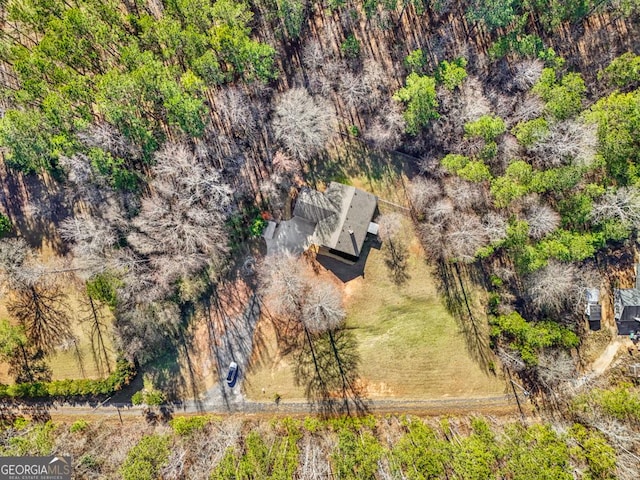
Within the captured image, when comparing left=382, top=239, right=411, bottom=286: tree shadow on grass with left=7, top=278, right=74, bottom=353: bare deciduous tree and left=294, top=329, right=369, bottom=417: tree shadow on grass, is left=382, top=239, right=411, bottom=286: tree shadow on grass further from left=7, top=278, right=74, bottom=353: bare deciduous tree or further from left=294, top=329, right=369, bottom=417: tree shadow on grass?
left=7, top=278, right=74, bottom=353: bare deciduous tree

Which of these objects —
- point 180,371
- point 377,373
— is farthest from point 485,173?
point 180,371

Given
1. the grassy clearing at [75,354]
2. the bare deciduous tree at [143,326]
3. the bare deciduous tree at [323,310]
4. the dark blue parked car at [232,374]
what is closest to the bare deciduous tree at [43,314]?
the grassy clearing at [75,354]

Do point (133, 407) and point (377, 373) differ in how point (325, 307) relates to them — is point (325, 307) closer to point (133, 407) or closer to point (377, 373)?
point (377, 373)

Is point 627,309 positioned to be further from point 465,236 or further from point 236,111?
point 236,111

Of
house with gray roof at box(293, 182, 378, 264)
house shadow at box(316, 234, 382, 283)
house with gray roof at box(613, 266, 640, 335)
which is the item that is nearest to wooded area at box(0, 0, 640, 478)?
house with gray roof at box(613, 266, 640, 335)

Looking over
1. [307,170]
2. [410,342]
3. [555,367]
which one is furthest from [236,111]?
[555,367]

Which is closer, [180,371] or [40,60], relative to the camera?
[40,60]
